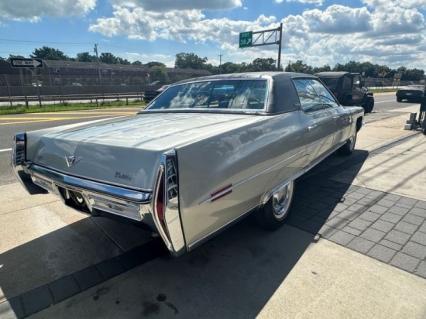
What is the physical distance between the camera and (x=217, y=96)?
3533mm

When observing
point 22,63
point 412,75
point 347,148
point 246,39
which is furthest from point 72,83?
point 412,75

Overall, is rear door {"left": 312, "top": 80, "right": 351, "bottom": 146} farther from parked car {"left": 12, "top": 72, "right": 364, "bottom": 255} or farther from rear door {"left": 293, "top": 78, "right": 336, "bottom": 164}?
parked car {"left": 12, "top": 72, "right": 364, "bottom": 255}

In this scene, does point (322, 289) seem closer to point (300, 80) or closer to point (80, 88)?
point (300, 80)

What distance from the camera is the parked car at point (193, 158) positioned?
1.97 metres

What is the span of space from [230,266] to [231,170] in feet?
3.04

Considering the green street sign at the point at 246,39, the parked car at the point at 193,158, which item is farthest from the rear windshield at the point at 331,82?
the green street sign at the point at 246,39

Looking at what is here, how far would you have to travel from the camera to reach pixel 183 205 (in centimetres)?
198

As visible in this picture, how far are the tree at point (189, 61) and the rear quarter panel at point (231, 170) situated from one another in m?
101

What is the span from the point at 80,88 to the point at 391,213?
3778 cm

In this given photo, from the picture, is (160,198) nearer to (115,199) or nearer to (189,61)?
(115,199)

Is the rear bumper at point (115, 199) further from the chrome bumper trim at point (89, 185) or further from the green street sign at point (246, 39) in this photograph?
the green street sign at point (246, 39)

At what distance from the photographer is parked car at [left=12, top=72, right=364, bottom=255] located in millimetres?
1970

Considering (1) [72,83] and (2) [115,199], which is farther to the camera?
(1) [72,83]

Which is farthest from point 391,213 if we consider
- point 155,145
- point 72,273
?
point 72,273
